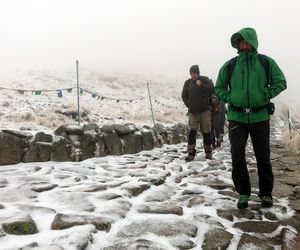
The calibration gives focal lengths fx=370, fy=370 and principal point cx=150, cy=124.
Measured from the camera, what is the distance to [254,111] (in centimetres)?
414

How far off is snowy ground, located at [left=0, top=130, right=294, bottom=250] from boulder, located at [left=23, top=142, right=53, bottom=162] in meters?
0.19

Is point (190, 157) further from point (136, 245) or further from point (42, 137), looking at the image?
point (136, 245)

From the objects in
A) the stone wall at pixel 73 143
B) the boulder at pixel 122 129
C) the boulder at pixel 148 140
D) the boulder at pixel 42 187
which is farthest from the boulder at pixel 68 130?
the boulder at pixel 42 187

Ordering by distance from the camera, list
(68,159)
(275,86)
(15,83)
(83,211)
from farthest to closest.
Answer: (15,83) < (68,159) < (275,86) < (83,211)

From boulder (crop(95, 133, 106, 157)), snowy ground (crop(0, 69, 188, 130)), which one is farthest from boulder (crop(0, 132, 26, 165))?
snowy ground (crop(0, 69, 188, 130))

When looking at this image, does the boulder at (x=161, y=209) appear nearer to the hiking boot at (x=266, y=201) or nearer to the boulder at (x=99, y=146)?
the hiking boot at (x=266, y=201)

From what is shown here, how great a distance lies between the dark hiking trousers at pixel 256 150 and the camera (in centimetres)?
420

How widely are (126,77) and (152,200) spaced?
3644 centimetres

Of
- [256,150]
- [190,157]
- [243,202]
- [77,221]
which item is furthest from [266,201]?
[190,157]

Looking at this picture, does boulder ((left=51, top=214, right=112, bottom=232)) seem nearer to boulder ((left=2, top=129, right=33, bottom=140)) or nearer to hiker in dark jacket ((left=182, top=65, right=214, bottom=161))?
boulder ((left=2, top=129, right=33, bottom=140))

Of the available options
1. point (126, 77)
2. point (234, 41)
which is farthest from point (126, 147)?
point (126, 77)

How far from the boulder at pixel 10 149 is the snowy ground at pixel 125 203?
8.2 inches

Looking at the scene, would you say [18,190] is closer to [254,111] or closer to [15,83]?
[254,111]

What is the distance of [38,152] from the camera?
21.8ft
